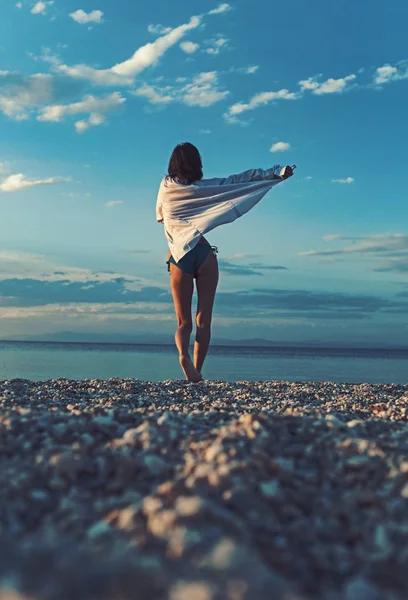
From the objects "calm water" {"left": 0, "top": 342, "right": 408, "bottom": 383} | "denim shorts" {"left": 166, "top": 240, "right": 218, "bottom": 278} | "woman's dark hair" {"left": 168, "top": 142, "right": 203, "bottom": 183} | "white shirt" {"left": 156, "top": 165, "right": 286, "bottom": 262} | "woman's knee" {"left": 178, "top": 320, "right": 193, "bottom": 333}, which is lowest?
"calm water" {"left": 0, "top": 342, "right": 408, "bottom": 383}

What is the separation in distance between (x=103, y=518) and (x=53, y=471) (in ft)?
1.29

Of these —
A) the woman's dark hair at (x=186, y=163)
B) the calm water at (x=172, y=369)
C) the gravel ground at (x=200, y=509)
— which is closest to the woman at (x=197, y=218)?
the woman's dark hair at (x=186, y=163)

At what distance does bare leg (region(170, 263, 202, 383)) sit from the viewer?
612 centimetres

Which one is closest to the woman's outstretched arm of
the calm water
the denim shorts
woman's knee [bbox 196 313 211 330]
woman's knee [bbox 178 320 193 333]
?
the denim shorts

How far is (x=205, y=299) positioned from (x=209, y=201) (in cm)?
119

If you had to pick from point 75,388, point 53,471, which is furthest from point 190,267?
point 53,471

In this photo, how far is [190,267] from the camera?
A: 242 inches

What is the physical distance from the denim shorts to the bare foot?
3.41 ft

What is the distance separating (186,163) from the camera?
6211 millimetres

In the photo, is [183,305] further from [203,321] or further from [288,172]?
[288,172]

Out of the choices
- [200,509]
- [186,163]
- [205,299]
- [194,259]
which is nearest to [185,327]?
[205,299]

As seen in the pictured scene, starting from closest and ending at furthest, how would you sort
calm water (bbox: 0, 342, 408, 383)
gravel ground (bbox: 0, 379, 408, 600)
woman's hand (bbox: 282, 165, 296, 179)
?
Answer: gravel ground (bbox: 0, 379, 408, 600) → woman's hand (bbox: 282, 165, 296, 179) → calm water (bbox: 0, 342, 408, 383)

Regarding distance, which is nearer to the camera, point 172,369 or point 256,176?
point 256,176

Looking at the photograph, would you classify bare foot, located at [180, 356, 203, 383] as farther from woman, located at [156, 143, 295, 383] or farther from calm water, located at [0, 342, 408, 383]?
calm water, located at [0, 342, 408, 383]
